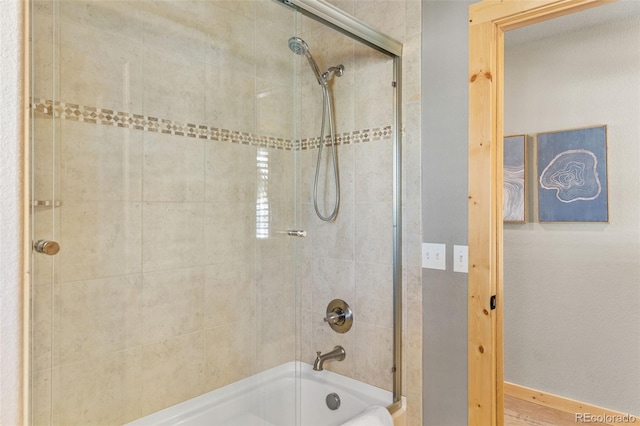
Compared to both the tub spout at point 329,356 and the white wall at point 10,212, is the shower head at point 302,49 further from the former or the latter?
the tub spout at point 329,356

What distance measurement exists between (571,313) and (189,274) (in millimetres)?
1428

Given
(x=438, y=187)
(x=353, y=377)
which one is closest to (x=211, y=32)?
(x=438, y=187)

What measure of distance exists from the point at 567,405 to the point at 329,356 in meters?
1.00

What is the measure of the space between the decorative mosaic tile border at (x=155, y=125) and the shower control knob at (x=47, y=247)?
1.13 feet

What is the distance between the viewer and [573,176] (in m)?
1.44

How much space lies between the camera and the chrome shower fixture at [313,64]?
5.15 feet

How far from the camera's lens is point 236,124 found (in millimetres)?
1461

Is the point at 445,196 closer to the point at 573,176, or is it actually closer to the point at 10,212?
the point at 573,176

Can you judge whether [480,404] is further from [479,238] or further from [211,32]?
[211,32]

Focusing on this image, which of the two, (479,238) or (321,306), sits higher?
(479,238)

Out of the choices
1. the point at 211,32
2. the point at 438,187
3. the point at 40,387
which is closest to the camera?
the point at 40,387

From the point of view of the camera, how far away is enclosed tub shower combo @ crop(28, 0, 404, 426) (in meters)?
1.15

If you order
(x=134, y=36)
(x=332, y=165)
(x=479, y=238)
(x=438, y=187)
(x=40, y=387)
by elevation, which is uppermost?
(x=134, y=36)

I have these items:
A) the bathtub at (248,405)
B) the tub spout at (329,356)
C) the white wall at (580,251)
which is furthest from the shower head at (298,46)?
the tub spout at (329,356)
